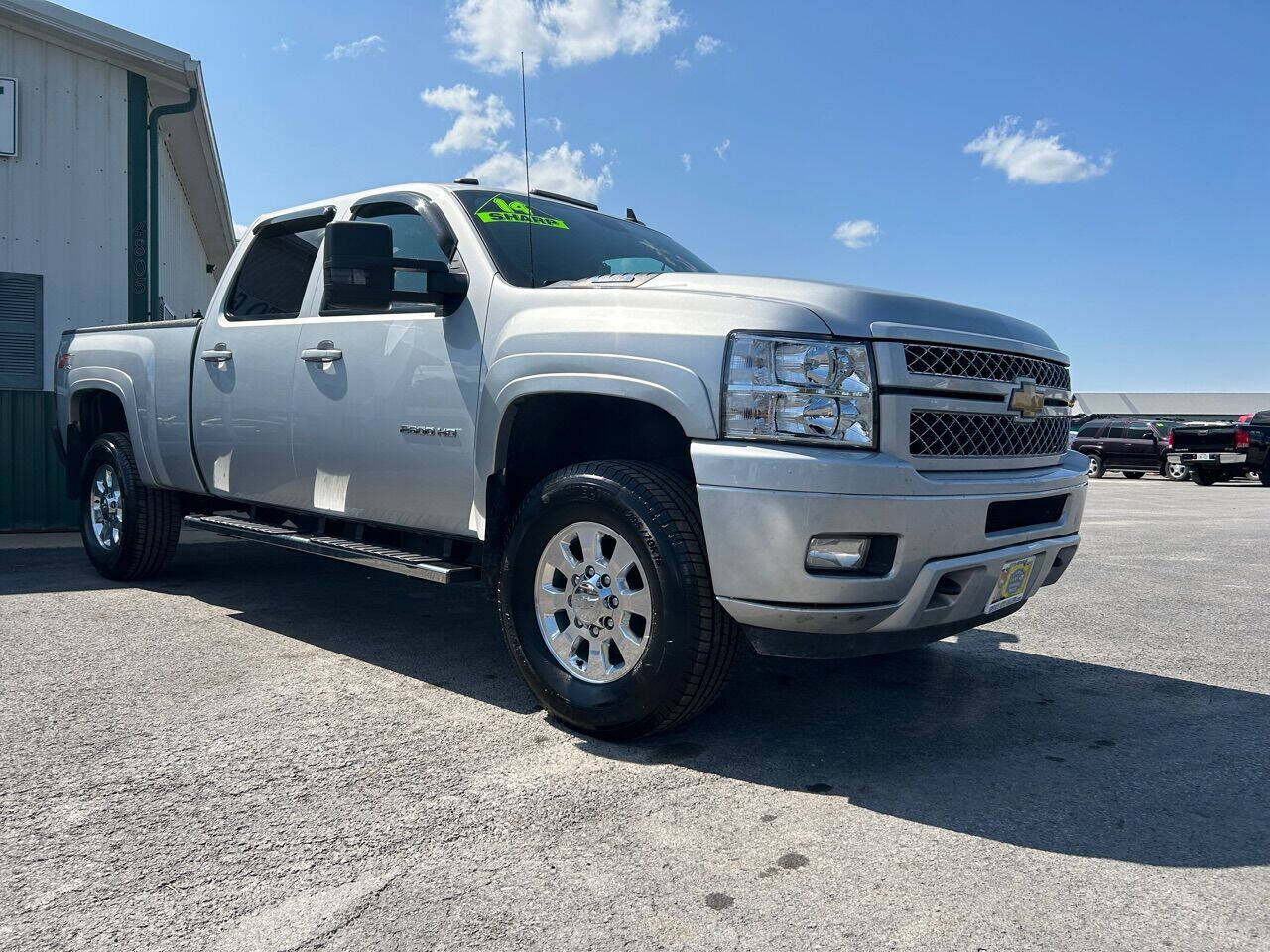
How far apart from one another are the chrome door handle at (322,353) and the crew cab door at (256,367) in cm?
18

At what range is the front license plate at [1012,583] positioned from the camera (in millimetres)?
3367

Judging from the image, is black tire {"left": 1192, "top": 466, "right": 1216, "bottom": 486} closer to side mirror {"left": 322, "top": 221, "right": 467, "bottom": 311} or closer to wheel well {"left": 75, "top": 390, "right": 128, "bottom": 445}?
wheel well {"left": 75, "top": 390, "right": 128, "bottom": 445}

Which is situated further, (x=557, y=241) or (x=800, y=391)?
(x=557, y=241)

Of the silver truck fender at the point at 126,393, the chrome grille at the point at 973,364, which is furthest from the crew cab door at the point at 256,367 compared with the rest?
the chrome grille at the point at 973,364

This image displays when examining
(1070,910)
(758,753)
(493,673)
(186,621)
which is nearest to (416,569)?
(493,673)

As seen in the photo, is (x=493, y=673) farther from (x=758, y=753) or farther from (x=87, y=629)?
(x=87, y=629)

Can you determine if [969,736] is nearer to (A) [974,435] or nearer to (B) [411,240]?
(A) [974,435]

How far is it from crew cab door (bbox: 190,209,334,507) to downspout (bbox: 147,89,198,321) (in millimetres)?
5427

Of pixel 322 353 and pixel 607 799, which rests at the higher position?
pixel 322 353

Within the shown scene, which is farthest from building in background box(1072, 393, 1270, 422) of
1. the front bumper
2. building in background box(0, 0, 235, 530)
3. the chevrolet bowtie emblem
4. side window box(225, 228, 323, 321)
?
the front bumper

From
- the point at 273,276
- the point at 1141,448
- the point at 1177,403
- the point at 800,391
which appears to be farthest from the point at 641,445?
the point at 1177,403

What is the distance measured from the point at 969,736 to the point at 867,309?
155cm

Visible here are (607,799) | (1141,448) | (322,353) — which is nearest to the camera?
(607,799)

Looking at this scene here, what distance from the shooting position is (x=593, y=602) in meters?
3.38
